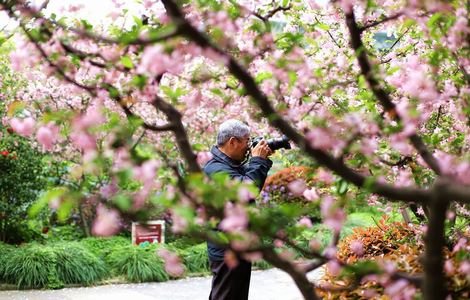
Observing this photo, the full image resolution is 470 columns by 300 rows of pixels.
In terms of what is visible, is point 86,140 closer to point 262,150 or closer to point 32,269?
point 262,150

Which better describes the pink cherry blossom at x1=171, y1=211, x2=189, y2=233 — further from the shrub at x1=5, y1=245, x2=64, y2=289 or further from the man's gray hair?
the shrub at x1=5, y1=245, x2=64, y2=289

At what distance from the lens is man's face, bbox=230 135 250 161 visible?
3430mm

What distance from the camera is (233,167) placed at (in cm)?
343

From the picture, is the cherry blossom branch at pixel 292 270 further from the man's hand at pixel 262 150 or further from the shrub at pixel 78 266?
the shrub at pixel 78 266

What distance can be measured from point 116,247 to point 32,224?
1.40 m

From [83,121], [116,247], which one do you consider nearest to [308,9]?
[83,121]

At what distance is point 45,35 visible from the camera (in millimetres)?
2037

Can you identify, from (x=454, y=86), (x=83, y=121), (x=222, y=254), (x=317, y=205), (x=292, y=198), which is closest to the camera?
(x=83, y=121)

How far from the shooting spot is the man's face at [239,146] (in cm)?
343

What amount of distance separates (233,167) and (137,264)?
12.1 feet

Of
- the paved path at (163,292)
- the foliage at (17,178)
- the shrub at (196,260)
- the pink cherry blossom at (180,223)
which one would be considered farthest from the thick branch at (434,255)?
the foliage at (17,178)

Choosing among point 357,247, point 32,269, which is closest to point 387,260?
point 357,247

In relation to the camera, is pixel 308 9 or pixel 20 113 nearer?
pixel 308 9

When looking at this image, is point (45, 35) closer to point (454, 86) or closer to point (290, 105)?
point (290, 105)
